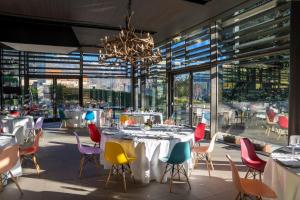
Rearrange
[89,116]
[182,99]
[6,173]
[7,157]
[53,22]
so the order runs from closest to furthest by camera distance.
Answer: [7,157]
[6,173]
[53,22]
[182,99]
[89,116]

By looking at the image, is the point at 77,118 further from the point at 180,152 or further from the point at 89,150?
the point at 180,152

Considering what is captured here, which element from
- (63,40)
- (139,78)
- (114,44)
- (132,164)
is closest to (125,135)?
(132,164)

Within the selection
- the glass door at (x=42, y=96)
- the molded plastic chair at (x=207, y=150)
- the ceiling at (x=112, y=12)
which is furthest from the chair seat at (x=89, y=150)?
the glass door at (x=42, y=96)

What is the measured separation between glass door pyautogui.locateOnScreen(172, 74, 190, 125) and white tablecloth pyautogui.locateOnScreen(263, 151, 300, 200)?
266 inches

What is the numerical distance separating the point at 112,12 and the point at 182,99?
463 cm

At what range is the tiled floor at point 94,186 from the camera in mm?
4156

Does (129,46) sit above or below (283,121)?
above

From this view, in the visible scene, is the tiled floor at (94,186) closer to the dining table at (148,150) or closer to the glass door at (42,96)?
the dining table at (148,150)

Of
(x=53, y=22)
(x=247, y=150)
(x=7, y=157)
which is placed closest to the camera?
(x=7, y=157)

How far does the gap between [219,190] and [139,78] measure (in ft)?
35.0

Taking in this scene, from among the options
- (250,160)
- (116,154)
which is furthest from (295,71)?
(116,154)

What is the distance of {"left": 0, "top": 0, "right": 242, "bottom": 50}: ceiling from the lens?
21.4 ft

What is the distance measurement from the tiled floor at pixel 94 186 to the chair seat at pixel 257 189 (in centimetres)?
90

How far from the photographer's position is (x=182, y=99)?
34.8 ft
